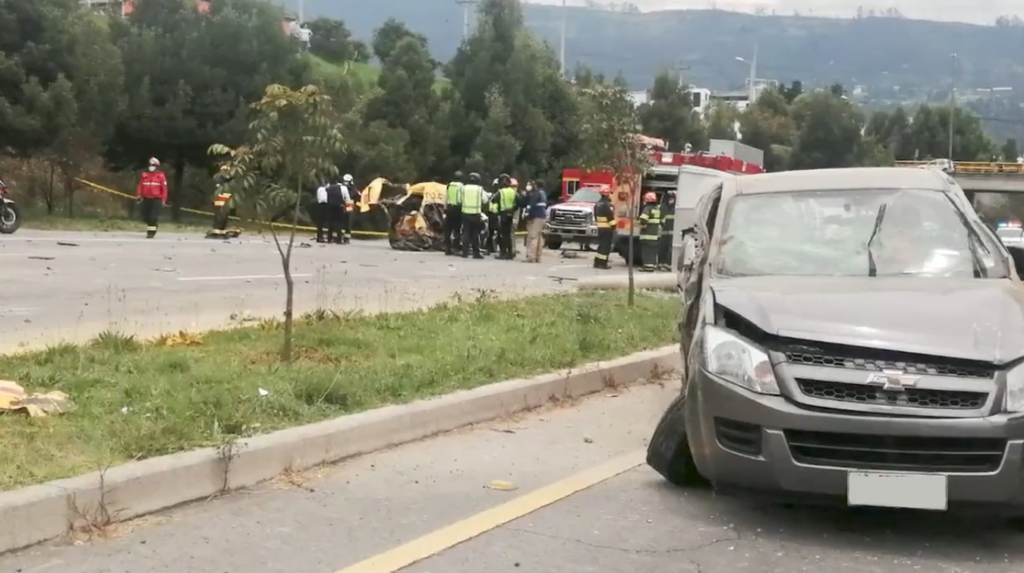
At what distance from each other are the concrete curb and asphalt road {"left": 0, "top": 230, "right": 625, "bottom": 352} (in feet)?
11.9

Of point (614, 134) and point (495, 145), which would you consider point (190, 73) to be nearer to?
point (495, 145)

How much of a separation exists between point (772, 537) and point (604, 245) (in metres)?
19.5

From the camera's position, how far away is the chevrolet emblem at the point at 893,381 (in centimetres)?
496

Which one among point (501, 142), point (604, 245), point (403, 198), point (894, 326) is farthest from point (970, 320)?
point (501, 142)

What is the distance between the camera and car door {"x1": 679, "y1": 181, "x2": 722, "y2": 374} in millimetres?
6555

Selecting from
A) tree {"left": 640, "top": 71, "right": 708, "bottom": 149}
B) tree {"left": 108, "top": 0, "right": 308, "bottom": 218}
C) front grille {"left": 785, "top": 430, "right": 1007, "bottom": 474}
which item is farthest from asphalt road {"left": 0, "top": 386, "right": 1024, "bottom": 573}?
tree {"left": 640, "top": 71, "right": 708, "bottom": 149}

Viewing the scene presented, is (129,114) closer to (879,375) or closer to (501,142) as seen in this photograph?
(501,142)

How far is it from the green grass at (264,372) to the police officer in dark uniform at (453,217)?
13793mm

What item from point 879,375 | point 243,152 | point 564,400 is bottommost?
point 564,400

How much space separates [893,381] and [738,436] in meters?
0.70

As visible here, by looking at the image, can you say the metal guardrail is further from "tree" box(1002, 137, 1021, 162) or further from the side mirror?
the side mirror

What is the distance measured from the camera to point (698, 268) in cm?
686

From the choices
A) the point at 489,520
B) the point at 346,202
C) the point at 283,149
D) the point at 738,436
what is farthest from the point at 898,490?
the point at 346,202

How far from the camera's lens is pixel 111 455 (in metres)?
5.70
